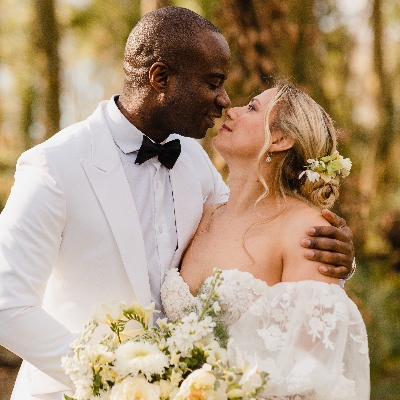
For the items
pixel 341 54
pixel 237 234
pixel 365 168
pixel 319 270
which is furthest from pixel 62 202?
pixel 365 168

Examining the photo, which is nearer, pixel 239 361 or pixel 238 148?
pixel 239 361

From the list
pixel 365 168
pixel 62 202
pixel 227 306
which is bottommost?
pixel 365 168

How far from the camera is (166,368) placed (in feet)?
6.82

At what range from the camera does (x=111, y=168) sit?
9.32 ft

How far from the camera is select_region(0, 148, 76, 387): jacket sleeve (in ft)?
8.14

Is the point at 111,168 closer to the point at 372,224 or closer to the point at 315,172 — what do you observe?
the point at 315,172

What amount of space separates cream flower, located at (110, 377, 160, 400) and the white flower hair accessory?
4.66 feet

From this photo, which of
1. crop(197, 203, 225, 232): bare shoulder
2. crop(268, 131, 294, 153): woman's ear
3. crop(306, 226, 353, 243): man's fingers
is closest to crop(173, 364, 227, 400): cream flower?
crop(306, 226, 353, 243): man's fingers

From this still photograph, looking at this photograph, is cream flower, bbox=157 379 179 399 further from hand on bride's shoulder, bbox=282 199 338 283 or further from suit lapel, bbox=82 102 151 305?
hand on bride's shoulder, bbox=282 199 338 283

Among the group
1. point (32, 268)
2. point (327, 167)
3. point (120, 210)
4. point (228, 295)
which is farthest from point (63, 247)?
point (327, 167)

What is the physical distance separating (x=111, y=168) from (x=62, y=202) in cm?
32

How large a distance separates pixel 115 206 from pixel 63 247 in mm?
283

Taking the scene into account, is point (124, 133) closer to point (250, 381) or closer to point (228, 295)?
point (228, 295)

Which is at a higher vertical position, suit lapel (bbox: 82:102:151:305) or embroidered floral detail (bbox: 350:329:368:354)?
suit lapel (bbox: 82:102:151:305)
